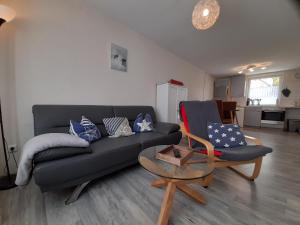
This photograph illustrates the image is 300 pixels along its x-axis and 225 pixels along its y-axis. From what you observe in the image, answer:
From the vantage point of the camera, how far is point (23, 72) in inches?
68.3

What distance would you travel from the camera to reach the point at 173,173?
3.44ft

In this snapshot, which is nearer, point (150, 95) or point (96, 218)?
point (96, 218)

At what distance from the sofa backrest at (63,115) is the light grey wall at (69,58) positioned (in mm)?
211

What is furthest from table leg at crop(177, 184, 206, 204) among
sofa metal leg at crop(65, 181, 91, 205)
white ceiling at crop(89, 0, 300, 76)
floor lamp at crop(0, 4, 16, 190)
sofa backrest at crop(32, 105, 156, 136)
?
white ceiling at crop(89, 0, 300, 76)

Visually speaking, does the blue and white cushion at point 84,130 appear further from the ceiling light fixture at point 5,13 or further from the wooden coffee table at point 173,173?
the ceiling light fixture at point 5,13

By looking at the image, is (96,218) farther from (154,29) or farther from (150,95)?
(154,29)

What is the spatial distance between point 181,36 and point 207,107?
1.87 meters

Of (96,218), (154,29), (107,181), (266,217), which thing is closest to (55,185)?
(96,218)

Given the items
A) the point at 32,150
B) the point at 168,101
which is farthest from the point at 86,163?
the point at 168,101

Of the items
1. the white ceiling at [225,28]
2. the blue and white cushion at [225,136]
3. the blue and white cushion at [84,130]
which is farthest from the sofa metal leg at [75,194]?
the white ceiling at [225,28]

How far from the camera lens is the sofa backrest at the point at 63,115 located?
170 cm

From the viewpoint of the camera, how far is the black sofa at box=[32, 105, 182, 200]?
1.18 meters

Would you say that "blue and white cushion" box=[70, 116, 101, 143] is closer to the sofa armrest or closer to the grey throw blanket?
the grey throw blanket

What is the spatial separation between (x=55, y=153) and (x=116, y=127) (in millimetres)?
1051
